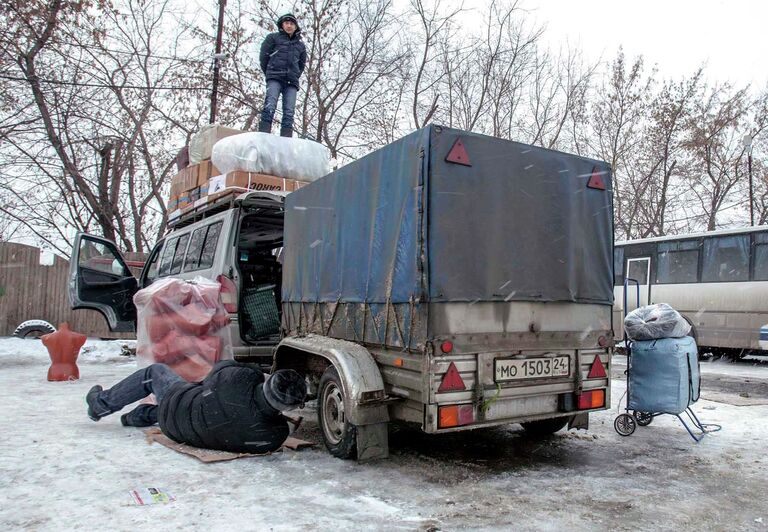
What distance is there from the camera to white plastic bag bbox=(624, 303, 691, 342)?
5586mm

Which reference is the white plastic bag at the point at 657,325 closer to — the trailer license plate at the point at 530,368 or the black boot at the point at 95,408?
the trailer license plate at the point at 530,368

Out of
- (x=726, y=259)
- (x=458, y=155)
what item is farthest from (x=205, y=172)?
(x=726, y=259)

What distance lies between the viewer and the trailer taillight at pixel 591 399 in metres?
4.54

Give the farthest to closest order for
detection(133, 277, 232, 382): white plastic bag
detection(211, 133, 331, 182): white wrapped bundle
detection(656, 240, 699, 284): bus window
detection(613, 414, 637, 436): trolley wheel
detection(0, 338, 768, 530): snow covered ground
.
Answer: detection(656, 240, 699, 284): bus window, detection(211, 133, 331, 182): white wrapped bundle, detection(133, 277, 232, 382): white plastic bag, detection(613, 414, 637, 436): trolley wheel, detection(0, 338, 768, 530): snow covered ground

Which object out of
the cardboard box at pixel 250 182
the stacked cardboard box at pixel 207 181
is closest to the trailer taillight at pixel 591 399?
the stacked cardboard box at pixel 207 181

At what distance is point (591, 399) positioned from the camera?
4625mm

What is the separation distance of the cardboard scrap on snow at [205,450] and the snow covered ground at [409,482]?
74 mm

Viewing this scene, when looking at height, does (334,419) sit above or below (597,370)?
below

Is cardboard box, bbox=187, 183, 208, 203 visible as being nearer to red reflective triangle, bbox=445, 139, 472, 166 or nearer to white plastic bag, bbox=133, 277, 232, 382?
white plastic bag, bbox=133, 277, 232, 382

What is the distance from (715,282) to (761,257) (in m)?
1.14

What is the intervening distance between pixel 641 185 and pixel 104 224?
2224 centimetres

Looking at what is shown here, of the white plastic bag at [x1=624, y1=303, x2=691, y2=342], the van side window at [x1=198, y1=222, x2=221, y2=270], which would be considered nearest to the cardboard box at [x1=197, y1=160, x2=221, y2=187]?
the van side window at [x1=198, y1=222, x2=221, y2=270]

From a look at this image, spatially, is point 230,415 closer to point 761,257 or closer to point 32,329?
point 32,329

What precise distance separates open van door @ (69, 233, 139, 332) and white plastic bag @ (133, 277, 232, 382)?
2315mm
